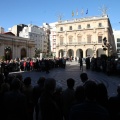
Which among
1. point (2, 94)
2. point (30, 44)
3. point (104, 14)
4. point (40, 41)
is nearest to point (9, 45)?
point (30, 44)

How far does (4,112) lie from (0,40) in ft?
115

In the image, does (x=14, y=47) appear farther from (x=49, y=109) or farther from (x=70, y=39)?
(x=49, y=109)

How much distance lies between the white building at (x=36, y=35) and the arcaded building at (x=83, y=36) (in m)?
30.8

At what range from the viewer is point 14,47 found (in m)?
40.4

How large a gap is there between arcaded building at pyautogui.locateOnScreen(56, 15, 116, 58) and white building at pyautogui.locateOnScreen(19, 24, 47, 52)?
30.8 meters

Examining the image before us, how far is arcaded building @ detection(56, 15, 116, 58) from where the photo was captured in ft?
176

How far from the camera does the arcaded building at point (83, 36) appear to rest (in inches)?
2111

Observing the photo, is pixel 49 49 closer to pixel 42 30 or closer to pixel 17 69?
pixel 42 30

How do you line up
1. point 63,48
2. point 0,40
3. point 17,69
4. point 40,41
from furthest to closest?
point 40,41
point 63,48
point 0,40
point 17,69

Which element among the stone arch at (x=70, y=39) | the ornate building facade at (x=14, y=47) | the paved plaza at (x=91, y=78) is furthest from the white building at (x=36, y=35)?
the paved plaza at (x=91, y=78)

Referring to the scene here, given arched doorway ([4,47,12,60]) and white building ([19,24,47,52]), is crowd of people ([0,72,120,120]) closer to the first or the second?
arched doorway ([4,47,12,60])

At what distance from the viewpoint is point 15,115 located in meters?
3.57

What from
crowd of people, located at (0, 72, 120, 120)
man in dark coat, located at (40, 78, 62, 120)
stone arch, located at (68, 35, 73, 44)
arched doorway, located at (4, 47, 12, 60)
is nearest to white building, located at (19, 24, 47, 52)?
stone arch, located at (68, 35, 73, 44)

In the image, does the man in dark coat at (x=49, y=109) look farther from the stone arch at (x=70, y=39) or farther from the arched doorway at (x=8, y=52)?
the stone arch at (x=70, y=39)
